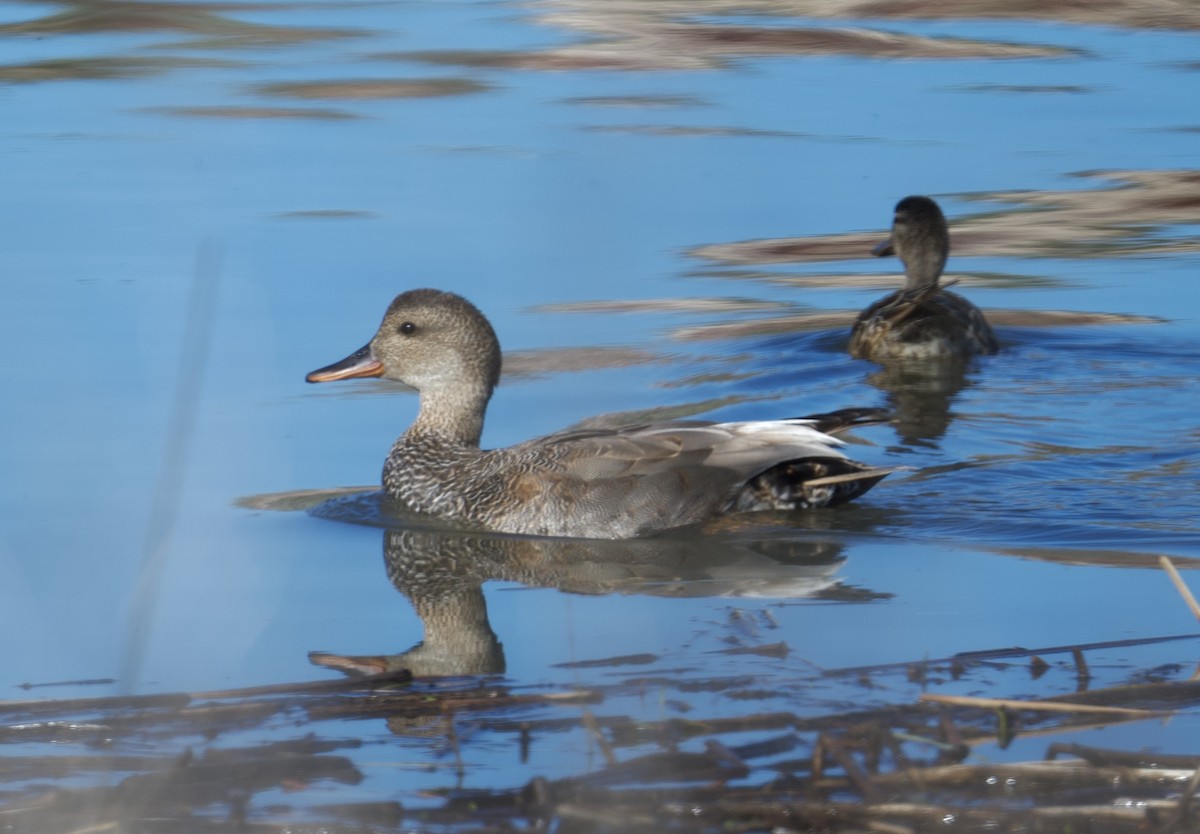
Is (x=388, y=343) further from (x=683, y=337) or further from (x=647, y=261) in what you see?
(x=647, y=261)

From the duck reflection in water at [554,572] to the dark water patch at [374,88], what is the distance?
6.91m

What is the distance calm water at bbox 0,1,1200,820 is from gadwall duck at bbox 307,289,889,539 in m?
0.19

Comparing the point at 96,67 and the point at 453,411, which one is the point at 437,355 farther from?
the point at 96,67

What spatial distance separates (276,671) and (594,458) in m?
2.15

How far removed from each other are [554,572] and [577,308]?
3.28m

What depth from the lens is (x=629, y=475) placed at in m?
7.11

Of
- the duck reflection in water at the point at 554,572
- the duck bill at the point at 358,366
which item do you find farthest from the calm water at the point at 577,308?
the duck bill at the point at 358,366

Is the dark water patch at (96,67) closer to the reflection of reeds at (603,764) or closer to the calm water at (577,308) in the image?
the calm water at (577,308)

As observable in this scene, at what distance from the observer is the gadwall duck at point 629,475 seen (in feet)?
23.3

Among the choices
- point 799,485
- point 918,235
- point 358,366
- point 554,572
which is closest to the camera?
point 554,572

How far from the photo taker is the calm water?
5.61 m

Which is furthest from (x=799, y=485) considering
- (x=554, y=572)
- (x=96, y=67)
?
(x=96, y=67)

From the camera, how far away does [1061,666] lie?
193 inches

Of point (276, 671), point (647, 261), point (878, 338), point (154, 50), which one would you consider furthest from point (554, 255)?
point (154, 50)
